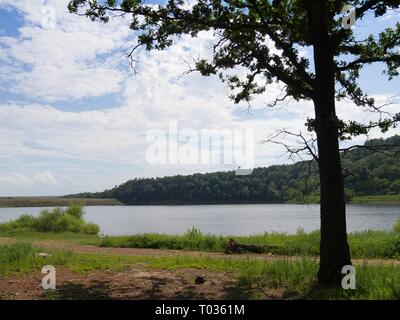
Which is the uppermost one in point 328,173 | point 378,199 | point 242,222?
point 378,199

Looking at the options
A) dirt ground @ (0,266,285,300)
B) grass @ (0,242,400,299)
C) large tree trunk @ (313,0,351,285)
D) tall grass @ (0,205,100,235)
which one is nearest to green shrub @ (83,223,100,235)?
tall grass @ (0,205,100,235)

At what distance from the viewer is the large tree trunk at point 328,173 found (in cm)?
1004

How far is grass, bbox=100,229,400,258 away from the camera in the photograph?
58.1 ft

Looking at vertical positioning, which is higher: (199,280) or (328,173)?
(328,173)

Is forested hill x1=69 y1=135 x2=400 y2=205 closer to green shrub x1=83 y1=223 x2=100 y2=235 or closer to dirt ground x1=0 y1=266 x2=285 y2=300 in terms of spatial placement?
green shrub x1=83 y1=223 x2=100 y2=235

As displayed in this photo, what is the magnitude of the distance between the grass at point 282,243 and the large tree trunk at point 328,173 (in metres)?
6.97

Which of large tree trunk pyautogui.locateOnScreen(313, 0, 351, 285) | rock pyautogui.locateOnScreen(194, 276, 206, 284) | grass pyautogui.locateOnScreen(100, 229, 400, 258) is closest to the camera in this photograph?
large tree trunk pyautogui.locateOnScreen(313, 0, 351, 285)

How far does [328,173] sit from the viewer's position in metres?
10.1

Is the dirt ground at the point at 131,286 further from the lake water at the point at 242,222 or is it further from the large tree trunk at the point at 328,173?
the lake water at the point at 242,222

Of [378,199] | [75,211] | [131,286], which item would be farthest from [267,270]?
[378,199]

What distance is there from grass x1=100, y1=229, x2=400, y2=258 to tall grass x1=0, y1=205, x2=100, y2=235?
12.4 meters

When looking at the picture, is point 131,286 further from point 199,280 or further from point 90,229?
point 90,229

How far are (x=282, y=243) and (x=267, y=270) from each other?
8.84m
